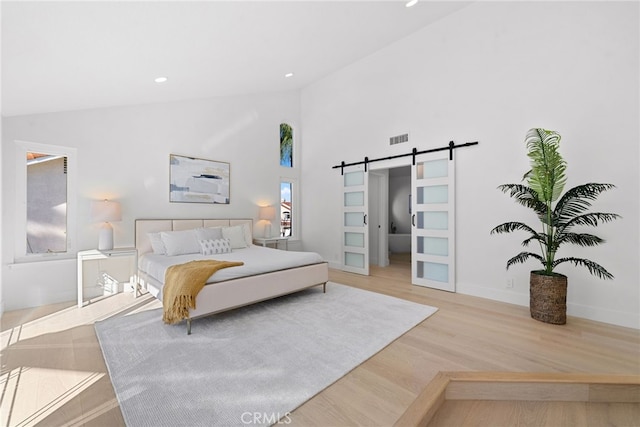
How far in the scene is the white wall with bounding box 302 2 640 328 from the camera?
2791mm

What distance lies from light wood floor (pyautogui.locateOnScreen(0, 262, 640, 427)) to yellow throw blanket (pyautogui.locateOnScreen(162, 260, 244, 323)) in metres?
0.59

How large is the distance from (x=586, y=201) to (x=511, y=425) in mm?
2593

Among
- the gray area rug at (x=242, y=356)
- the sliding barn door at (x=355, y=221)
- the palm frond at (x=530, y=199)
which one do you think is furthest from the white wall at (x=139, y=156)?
the palm frond at (x=530, y=199)

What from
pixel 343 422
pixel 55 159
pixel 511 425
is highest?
pixel 55 159

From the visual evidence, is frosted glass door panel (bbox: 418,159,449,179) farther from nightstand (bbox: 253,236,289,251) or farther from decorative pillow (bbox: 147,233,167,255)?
decorative pillow (bbox: 147,233,167,255)

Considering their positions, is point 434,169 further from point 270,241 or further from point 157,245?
point 157,245

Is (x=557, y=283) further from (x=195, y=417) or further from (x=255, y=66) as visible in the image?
(x=255, y=66)

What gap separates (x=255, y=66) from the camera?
401cm

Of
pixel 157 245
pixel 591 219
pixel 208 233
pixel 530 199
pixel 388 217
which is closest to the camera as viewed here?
pixel 591 219

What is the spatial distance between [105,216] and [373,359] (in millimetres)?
3626

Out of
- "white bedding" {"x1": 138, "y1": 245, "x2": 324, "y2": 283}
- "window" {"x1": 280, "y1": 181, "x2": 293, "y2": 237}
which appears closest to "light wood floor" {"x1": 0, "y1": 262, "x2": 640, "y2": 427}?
"white bedding" {"x1": 138, "y1": 245, "x2": 324, "y2": 283}

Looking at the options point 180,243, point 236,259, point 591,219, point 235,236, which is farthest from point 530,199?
point 180,243

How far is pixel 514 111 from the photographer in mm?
3465

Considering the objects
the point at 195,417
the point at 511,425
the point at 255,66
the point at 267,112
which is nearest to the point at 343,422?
the point at 195,417
